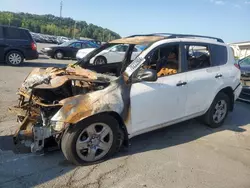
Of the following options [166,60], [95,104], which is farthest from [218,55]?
[95,104]

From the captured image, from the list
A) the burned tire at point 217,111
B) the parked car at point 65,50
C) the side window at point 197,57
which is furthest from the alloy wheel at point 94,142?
the parked car at point 65,50

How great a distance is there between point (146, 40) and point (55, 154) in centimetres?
232

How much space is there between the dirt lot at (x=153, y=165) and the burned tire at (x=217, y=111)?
0.29m

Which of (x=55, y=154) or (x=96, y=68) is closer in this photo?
(x=55, y=154)

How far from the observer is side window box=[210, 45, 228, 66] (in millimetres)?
5379

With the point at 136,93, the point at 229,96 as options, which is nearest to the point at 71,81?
the point at 136,93

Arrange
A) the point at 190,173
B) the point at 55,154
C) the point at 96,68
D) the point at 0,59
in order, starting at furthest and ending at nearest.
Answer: the point at 0,59 → the point at 96,68 → the point at 55,154 → the point at 190,173

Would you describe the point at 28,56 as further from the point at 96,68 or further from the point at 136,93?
the point at 136,93

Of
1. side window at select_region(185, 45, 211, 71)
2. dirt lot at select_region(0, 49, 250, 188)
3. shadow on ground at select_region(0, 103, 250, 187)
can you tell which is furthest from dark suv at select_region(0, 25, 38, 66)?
side window at select_region(185, 45, 211, 71)

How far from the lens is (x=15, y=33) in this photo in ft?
40.9

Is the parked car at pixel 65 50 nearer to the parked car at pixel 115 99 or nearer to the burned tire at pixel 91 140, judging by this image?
the parked car at pixel 115 99

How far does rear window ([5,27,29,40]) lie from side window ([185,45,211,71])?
9697mm

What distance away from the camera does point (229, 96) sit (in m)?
5.82

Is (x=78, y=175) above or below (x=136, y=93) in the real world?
below
